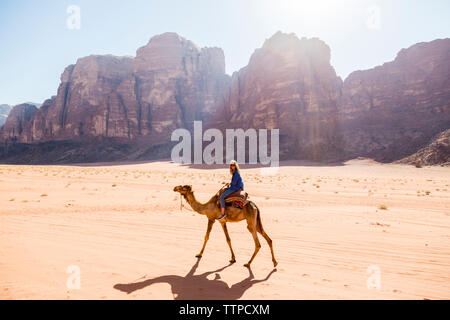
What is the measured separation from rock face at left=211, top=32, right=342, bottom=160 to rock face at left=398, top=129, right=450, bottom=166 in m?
19.1

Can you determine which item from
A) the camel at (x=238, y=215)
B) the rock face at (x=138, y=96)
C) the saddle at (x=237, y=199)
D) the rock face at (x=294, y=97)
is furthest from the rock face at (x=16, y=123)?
the saddle at (x=237, y=199)

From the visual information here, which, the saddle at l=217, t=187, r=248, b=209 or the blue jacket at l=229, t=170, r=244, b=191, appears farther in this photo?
the blue jacket at l=229, t=170, r=244, b=191

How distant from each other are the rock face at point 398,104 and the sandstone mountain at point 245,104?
0.90 ft

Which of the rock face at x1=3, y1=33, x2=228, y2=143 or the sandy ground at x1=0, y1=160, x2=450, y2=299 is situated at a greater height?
the rock face at x1=3, y1=33, x2=228, y2=143

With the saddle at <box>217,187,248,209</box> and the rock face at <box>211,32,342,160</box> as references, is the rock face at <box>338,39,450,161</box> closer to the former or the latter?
the rock face at <box>211,32,342,160</box>

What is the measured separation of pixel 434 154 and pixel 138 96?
4361 inches

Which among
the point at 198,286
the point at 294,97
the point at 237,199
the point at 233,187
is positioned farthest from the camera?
the point at 294,97

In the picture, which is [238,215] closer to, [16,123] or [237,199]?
[237,199]

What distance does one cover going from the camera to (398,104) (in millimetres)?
78625
